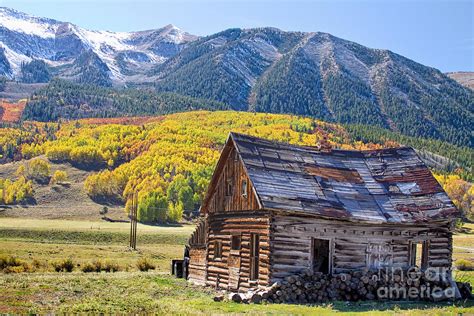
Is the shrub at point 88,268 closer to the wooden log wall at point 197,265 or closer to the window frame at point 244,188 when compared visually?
the wooden log wall at point 197,265

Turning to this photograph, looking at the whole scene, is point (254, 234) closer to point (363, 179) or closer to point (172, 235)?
point (363, 179)

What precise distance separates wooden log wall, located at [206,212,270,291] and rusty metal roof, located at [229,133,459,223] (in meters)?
1.71

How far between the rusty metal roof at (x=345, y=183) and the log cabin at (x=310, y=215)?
54 mm

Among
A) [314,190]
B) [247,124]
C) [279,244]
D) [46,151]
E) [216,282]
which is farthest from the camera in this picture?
[247,124]

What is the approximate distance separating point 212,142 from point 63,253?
373ft

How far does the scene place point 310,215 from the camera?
2672 cm

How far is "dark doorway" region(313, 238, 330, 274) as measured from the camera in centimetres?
3114

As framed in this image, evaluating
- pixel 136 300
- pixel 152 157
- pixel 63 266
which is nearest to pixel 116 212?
pixel 152 157

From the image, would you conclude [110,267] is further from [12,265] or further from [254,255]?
[254,255]

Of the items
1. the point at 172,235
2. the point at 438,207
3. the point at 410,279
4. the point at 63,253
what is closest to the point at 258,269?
the point at 410,279

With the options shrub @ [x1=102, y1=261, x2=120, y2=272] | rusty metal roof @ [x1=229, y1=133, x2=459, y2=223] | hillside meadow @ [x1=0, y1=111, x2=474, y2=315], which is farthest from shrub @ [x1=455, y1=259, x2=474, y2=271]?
shrub @ [x1=102, y1=261, x2=120, y2=272]

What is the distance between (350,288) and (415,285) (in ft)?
9.84

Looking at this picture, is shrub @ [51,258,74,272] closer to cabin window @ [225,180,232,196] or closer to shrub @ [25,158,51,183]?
cabin window @ [225,180,232,196]

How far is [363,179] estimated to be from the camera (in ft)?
104
